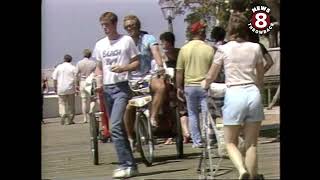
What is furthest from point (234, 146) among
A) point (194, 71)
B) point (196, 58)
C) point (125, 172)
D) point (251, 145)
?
point (125, 172)

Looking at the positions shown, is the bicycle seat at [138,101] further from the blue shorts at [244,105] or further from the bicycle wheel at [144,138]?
the blue shorts at [244,105]

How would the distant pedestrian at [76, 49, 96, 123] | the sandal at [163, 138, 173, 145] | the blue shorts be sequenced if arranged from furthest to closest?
1. the sandal at [163, 138, 173, 145]
2. the distant pedestrian at [76, 49, 96, 123]
3. the blue shorts

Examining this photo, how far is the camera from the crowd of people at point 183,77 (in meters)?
7.64

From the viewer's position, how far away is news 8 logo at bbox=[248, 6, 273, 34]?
305 inches

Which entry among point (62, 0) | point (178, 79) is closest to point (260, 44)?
point (178, 79)

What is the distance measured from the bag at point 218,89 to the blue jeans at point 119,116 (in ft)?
2.73

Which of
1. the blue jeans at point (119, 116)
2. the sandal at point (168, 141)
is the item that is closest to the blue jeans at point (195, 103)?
the sandal at point (168, 141)

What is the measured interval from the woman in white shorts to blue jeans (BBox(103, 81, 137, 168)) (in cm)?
84

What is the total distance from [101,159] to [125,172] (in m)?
0.28

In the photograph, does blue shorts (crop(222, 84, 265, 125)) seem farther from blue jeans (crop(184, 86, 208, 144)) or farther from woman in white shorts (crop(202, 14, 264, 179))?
blue jeans (crop(184, 86, 208, 144))

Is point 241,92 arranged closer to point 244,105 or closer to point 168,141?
point 244,105

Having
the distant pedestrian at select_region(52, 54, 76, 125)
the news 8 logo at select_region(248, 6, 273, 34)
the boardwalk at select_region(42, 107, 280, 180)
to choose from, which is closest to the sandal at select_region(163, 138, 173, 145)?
the boardwalk at select_region(42, 107, 280, 180)
